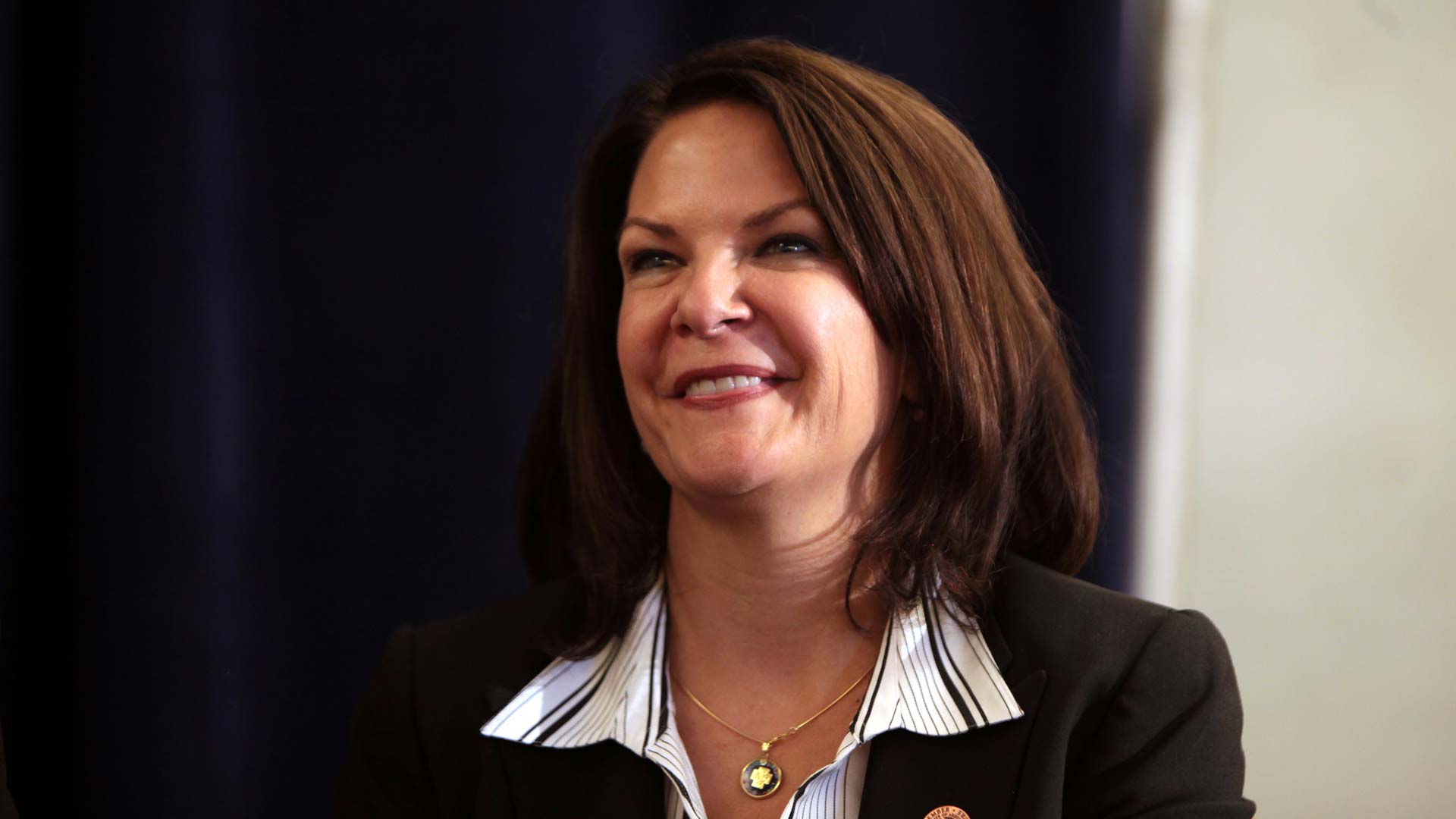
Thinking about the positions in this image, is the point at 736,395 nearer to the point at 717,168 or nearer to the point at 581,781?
the point at 717,168

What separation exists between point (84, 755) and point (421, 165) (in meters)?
0.90

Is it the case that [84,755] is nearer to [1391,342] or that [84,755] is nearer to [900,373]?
[900,373]

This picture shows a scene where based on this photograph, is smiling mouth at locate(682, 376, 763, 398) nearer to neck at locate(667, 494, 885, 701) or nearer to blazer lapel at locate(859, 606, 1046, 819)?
neck at locate(667, 494, 885, 701)

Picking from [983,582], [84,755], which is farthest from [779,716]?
[84,755]

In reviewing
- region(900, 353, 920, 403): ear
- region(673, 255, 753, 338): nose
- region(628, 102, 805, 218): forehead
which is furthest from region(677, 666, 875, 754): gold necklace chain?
region(628, 102, 805, 218): forehead

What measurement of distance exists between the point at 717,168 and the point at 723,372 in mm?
232

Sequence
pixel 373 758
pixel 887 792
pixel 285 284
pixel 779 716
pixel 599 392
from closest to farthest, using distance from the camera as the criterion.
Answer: pixel 887 792, pixel 779 716, pixel 373 758, pixel 599 392, pixel 285 284

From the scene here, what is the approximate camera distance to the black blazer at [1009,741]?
1.26 m

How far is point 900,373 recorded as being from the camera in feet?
4.67

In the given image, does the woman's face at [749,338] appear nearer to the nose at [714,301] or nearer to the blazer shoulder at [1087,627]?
the nose at [714,301]

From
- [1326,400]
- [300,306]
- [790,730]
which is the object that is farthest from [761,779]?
[1326,400]

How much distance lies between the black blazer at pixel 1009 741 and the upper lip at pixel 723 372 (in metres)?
0.38

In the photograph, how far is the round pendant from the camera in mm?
1337

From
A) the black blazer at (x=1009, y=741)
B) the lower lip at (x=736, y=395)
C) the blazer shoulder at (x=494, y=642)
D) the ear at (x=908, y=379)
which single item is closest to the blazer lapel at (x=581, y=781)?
the black blazer at (x=1009, y=741)
